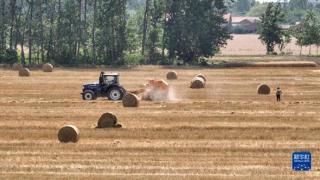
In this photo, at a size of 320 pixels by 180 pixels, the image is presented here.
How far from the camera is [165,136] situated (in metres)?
28.5

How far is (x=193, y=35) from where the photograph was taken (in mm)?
90750

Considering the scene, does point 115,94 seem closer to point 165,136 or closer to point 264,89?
point 264,89

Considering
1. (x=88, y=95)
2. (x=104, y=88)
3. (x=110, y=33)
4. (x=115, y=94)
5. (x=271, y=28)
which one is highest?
(x=271, y=28)

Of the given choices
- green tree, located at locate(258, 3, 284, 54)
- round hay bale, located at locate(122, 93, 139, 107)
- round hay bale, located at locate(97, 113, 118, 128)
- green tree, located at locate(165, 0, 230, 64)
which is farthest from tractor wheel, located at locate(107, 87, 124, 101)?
green tree, located at locate(258, 3, 284, 54)

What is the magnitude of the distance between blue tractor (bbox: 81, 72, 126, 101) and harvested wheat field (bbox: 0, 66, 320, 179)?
1.96ft

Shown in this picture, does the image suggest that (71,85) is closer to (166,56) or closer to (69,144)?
(69,144)

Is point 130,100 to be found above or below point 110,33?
below

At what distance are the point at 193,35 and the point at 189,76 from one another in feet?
89.3

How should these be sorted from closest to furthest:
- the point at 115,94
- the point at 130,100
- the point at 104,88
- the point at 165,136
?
the point at 165,136 → the point at 130,100 → the point at 115,94 → the point at 104,88

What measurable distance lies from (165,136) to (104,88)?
13777 mm

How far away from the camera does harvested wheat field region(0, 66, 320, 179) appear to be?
72.5ft

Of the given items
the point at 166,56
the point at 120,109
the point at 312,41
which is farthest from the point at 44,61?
the point at 120,109

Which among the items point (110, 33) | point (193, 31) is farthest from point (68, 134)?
point (193, 31)

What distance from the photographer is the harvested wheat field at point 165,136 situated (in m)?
22.1
